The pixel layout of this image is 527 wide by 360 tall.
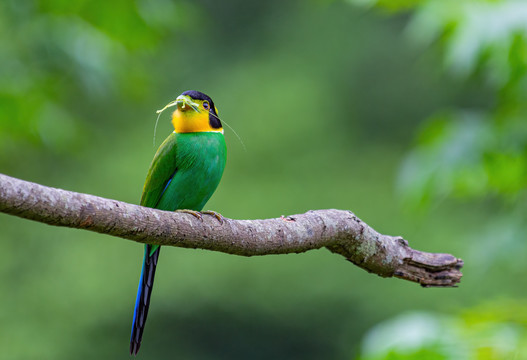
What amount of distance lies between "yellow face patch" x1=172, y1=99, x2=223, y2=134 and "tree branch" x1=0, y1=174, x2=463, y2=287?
2.01ft

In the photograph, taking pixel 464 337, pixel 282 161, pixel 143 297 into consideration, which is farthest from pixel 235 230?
pixel 282 161

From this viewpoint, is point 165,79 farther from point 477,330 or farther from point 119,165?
point 477,330

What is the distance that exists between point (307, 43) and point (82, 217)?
10603 mm

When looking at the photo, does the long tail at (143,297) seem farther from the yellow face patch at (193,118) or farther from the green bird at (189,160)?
the yellow face patch at (193,118)

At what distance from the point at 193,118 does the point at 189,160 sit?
6.1 inches

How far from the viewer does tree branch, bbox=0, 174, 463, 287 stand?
168 cm

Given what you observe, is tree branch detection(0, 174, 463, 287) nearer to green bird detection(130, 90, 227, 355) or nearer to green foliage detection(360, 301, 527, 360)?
green bird detection(130, 90, 227, 355)

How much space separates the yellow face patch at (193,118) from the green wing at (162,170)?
55 millimetres

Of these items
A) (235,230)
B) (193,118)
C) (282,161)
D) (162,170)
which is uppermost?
(282,161)

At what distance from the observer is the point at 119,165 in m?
9.27

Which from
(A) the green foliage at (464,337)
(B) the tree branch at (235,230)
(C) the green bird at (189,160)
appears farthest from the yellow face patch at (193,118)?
(A) the green foliage at (464,337)

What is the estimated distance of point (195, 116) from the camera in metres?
2.71

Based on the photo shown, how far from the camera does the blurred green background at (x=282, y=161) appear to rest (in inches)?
148

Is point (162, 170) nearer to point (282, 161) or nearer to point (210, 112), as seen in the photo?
point (210, 112)
